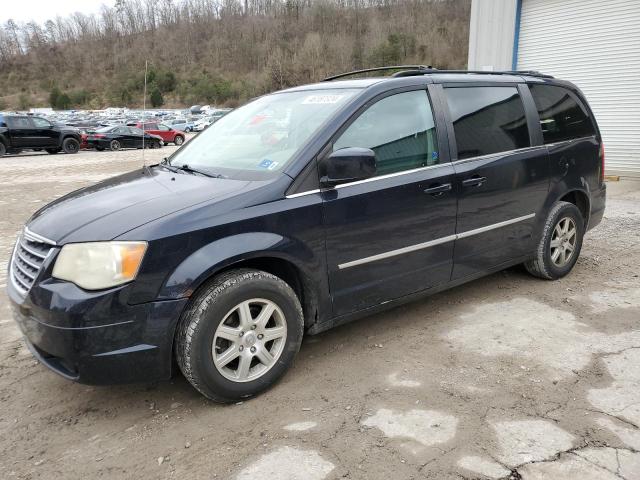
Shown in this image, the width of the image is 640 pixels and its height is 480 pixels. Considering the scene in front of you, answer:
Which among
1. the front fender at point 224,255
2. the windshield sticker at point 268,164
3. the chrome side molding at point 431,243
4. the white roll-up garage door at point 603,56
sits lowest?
the chrome side molding at point 431,243

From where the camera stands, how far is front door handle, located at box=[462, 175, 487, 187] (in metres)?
3.60

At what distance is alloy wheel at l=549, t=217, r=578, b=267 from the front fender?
2657 millimetres

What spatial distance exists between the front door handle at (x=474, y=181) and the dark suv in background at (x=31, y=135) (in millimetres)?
20895

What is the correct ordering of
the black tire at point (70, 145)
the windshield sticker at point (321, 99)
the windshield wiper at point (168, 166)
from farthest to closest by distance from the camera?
1. the black tire at point (70, 145)
2. the windshield wiper at point (168, 166)
3. the windshield sticker at point (321, 99)

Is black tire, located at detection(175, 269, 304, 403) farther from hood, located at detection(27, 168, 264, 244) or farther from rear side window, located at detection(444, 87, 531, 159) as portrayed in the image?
rear side window, located at detection(444, 87, 531, 159)

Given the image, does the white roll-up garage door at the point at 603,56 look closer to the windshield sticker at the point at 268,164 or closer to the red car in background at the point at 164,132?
the windshield sticker at the point at 268,164

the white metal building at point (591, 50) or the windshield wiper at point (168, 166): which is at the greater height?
the white metal building at point (591, 50)

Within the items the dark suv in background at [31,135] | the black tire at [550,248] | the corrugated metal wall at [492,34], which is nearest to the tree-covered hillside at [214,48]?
the dark suv in background at [31,135]

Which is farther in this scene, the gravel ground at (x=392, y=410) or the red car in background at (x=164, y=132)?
the red car in background at (x=164, y=132)

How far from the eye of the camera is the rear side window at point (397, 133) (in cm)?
320

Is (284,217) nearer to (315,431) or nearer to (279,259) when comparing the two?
(279,259)

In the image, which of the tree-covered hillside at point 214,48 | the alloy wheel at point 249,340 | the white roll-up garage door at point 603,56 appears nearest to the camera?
the alloy wheel at point 249,340

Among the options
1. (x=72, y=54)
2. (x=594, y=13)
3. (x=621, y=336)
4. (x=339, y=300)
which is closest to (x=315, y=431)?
(x=339, y=300)

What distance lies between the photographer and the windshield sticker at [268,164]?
3.01 meters
